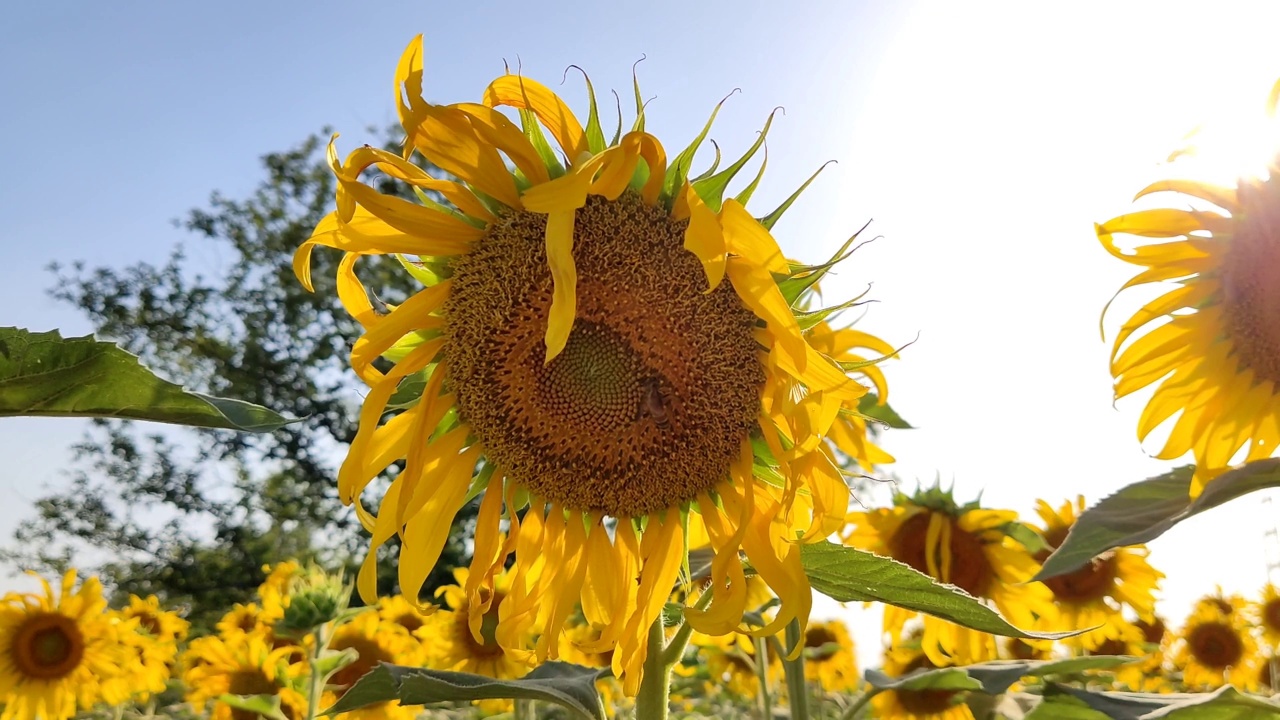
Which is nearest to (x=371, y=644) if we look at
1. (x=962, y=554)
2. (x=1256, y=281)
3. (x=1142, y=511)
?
(x=962, y=554)

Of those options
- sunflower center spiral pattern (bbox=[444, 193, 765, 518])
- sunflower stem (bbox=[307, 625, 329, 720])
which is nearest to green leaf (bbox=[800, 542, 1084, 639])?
sunflower center spiral pattern (bbox=[444, 193, 765, 518])

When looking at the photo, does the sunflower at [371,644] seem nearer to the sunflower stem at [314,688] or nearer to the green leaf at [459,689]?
the sunflower stem at [314,688]

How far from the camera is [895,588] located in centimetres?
147

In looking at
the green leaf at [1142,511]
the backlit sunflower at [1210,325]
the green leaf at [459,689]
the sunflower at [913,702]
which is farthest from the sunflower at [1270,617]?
the green leaf at [459,689]

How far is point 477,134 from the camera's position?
1.56 metres

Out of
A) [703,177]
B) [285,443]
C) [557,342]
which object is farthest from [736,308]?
[285,443]

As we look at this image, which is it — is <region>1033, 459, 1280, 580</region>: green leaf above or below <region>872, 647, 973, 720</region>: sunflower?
above

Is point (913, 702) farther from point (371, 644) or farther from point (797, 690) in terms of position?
point (371, 644)

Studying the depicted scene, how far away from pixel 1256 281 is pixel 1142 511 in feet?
3.15

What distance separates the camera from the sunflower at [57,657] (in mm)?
5047

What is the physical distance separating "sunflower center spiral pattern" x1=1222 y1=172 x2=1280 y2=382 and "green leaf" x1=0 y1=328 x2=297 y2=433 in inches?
88.4

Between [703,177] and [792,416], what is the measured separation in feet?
1.41

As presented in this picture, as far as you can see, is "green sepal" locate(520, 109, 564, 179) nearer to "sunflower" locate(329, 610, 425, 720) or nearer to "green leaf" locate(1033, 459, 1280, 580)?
"green leaf" locate(1033, 459, 1280, 580)

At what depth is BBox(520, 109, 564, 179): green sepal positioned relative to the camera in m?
1.59
